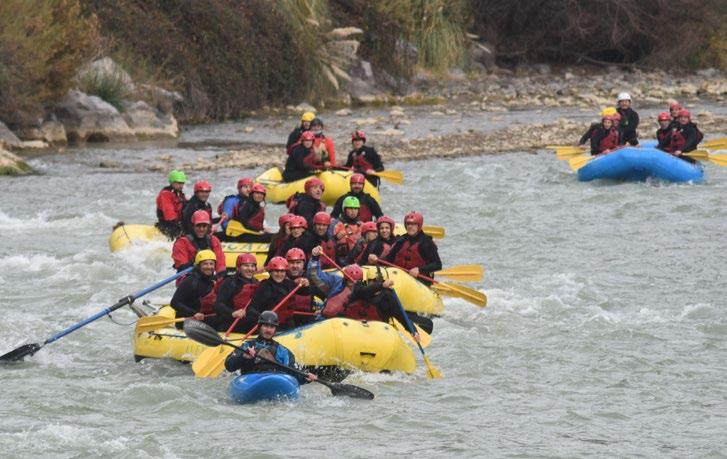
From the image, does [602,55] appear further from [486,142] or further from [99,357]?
[99,357]

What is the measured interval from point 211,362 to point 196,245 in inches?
96.7

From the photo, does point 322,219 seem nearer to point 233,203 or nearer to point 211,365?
point 233,203

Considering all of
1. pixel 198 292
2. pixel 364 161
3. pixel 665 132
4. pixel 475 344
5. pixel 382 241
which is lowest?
pixel 475 344

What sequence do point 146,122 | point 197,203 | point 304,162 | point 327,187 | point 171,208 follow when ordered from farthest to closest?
point 146,122
point 304,162
point 327,187
point 171,208
point 197,203

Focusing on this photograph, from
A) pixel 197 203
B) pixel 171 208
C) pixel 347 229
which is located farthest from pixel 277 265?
pixel 171 208

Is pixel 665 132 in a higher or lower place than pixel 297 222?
higher

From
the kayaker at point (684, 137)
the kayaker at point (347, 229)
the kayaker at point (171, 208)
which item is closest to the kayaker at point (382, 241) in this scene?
the kayaker at point (347, 229)

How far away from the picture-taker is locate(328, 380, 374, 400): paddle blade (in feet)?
35.3

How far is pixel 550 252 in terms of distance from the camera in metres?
17.4

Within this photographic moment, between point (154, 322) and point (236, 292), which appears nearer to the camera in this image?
point (236, 292)

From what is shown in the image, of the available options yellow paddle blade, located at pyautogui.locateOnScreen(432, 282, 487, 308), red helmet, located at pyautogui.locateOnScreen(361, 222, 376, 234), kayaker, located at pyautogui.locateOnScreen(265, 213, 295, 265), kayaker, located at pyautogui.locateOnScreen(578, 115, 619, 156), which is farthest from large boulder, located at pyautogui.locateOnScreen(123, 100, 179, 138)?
yellow paddle blade, located at pyautogui.locateOnScreen(432, 282, 487, 308)

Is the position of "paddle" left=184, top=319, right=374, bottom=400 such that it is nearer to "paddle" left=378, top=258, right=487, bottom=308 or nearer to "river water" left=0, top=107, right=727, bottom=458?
"river water" left=0, top=107, right=727, bottom=458

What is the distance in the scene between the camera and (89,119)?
88.6ft

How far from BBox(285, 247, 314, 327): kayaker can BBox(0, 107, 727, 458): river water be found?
94 centimetres
